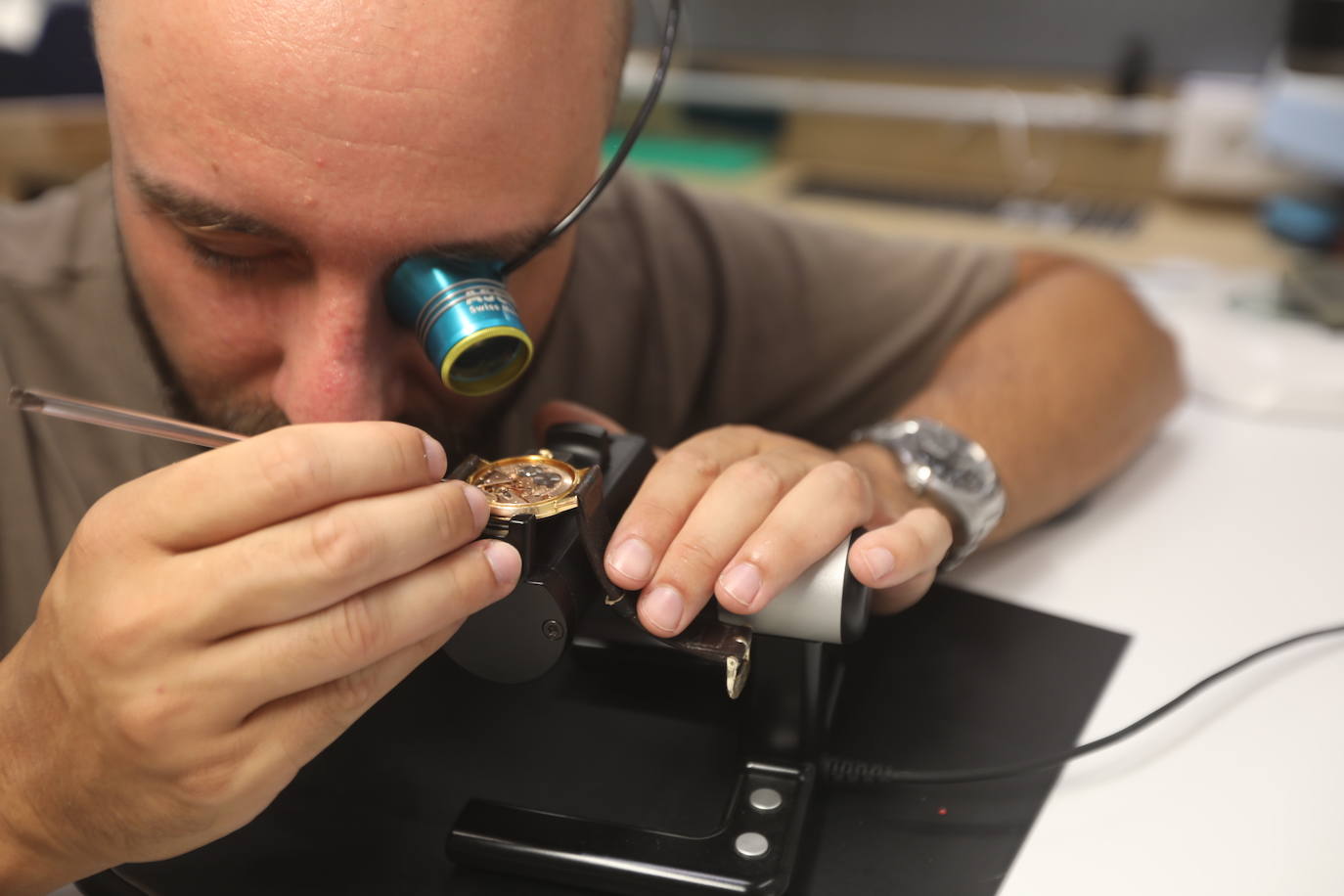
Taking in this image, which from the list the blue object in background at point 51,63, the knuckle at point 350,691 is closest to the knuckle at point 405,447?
the knuckle at point 350,691

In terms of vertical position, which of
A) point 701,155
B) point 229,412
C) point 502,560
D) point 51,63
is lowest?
point 51,63

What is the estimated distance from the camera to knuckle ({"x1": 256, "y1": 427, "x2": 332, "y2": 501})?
497 millimetres

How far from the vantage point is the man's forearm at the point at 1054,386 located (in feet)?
3.13

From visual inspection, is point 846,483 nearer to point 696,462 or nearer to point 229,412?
point 696,462

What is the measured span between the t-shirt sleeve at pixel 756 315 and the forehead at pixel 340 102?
0.48 metres

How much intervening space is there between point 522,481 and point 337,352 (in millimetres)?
170

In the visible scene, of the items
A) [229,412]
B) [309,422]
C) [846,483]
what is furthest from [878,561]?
[229,412]

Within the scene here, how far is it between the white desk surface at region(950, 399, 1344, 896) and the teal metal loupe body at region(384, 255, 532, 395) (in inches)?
17.4

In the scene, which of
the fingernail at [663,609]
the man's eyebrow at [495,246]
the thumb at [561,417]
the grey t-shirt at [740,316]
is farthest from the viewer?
the grey t-shirt at [740,316]

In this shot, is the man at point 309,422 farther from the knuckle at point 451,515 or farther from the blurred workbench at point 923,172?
the blurred workbench at point 923,172

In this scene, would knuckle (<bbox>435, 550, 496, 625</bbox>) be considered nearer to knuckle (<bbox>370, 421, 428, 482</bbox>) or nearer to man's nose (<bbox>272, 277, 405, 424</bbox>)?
knuckle (<bbox>370, 421, 428, 482</bbox>)

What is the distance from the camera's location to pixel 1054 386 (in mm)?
1060

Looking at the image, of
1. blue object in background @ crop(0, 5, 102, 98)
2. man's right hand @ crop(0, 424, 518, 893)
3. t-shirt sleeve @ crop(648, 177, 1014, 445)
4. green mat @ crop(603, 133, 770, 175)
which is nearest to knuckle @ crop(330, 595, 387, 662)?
man's right hand @ crop(0, 424, 518, 893)

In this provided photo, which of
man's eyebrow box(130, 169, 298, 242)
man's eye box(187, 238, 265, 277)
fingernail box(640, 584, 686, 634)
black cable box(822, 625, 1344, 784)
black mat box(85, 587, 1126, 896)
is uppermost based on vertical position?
man's eyebrow box(130, 169, 298, 242)
